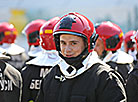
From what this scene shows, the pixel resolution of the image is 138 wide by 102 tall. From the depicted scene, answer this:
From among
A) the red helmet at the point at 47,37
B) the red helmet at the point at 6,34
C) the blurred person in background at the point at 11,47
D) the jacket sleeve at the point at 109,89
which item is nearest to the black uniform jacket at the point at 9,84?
the jacket sleeve at the point at 109,89

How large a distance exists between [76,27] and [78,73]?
43 cm

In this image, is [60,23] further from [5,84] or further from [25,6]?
[25,6]

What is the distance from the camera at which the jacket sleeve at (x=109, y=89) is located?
2688mm

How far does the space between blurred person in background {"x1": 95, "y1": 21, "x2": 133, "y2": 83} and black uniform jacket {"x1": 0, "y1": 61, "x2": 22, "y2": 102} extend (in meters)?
2.07

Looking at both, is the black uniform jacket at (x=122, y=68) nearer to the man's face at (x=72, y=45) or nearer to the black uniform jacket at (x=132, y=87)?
the black uniform jacket at (x=132, y=87)

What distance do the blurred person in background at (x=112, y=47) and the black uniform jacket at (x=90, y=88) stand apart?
229 cm

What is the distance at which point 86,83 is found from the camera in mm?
2828

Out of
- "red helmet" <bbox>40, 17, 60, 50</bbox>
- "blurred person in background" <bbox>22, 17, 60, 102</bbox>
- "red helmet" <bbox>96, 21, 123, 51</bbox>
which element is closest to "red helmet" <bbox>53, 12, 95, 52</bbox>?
"blurred person in background" <bbox>22, 17, 60, 102</bbox>

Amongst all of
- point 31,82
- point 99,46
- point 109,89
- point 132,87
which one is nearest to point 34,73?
point 31,82

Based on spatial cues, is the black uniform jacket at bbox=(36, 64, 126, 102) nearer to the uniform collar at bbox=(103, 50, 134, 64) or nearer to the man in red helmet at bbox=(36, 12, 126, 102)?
→ the man in red helmet at bbox=(36, 12, 126, 102)

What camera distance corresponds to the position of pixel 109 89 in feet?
8.92

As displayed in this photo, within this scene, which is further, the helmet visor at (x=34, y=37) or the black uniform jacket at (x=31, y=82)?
the helmet visor at (x=34, y=37)

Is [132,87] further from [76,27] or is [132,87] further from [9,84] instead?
[9,84]

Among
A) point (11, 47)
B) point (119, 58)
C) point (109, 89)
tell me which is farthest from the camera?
point (11, 47)
